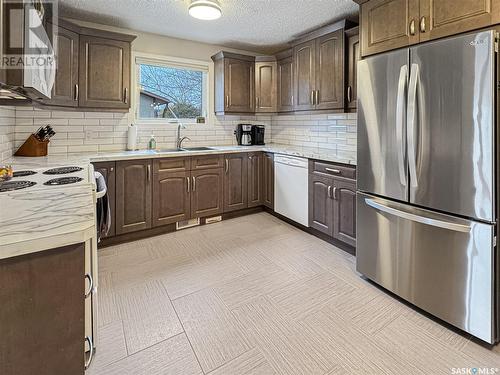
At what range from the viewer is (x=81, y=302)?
0.90m

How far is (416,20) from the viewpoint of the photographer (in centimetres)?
197

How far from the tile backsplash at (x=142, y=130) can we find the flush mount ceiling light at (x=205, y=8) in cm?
168

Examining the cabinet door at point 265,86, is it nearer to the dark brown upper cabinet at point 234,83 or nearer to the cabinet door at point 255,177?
the dark brown upper cabinet at point 234,83

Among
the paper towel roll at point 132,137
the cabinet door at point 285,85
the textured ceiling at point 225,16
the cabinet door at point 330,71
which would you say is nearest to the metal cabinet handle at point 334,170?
the cabinet door at point 330,71

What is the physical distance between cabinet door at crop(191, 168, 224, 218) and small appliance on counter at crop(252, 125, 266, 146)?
1.02 meters

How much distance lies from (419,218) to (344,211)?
105 centimetres

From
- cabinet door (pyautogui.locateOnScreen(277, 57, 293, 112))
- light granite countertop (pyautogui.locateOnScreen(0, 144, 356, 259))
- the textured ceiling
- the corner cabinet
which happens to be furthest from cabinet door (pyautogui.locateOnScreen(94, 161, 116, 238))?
cabinet door (pyautogui.locateOnScreen(277, 57, 293, 112))

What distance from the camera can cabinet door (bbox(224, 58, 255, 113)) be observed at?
13.7ft

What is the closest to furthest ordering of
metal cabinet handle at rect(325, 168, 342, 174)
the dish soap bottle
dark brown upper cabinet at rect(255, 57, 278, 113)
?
metal cabinet handle at rect(325, 168, 342, 174), the dish soap bottle, dark brown upper cabinet at rect(255, 57, 278, 113)

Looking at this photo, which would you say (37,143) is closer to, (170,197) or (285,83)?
(170,197)

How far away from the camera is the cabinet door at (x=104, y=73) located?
10.3 feet

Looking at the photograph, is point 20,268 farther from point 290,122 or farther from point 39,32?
point 290,122

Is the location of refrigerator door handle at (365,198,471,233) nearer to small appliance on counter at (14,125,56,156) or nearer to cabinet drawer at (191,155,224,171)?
cabinet drawer at (191,155,224,171)

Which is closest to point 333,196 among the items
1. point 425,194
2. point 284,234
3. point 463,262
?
point 284,234
